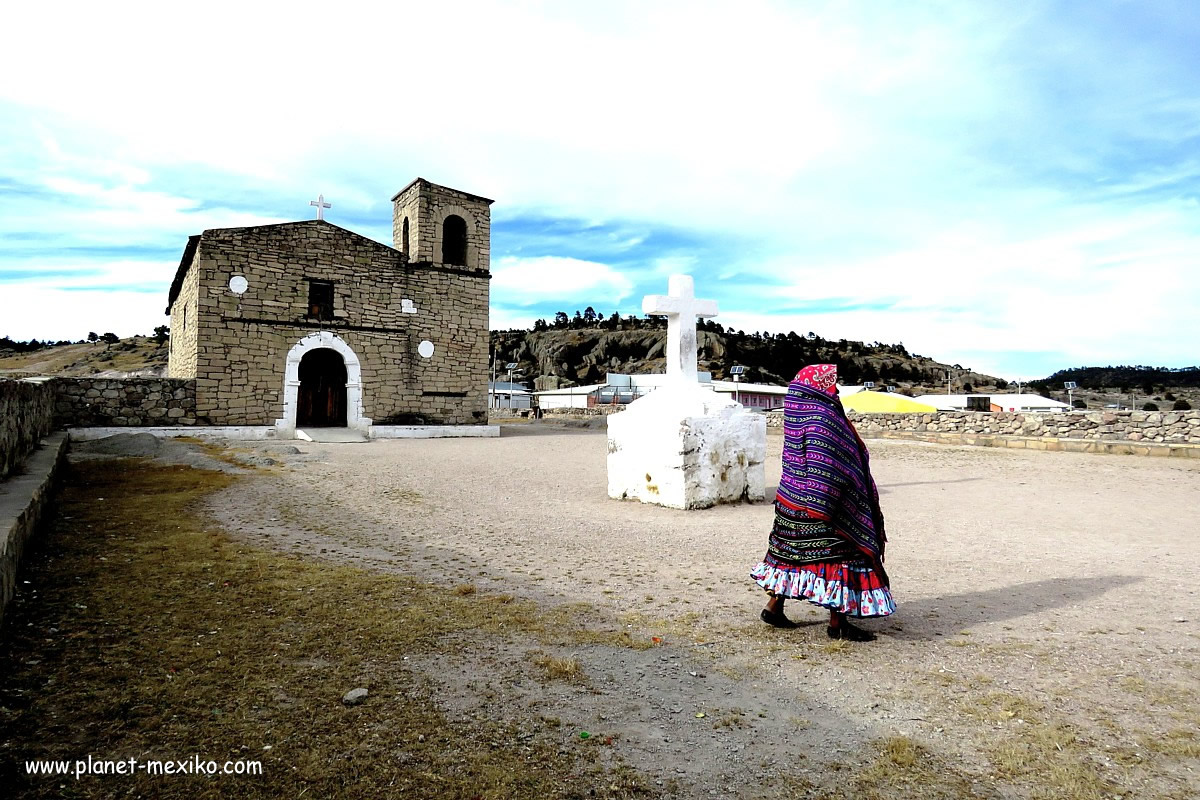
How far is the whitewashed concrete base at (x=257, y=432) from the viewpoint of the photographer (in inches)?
600

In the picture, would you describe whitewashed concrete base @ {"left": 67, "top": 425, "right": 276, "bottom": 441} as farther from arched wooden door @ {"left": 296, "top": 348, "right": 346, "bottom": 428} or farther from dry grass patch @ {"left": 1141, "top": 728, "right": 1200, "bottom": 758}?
dry grass patch @ {"left": 1141, "top": 728, "right": 1200, "bottom": 758}

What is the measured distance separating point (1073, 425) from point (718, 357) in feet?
205

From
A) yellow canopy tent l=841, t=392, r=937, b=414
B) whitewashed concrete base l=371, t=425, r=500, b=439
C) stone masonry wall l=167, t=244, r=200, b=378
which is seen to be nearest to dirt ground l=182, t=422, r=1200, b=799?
whitewashed concrete base l=371, t=425, r=500, b=439

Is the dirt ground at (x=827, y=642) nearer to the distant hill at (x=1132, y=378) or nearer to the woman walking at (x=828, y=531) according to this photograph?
the woman walking at (x=828, y=531)

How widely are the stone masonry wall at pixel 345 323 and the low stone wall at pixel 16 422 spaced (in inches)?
311

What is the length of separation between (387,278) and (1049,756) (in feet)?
62.4

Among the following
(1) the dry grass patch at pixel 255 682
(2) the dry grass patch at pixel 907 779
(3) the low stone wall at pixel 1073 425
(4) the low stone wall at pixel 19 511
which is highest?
(3) the low stone wall at pixel 1073 425

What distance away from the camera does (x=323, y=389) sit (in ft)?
62.1

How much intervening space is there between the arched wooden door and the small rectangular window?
1013 mm

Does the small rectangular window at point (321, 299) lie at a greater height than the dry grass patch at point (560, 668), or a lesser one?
greater

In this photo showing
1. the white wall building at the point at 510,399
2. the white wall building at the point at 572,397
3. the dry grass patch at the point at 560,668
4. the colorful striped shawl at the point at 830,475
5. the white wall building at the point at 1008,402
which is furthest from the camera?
the white wall building at the point at 510,399

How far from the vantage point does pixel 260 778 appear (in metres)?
2.13

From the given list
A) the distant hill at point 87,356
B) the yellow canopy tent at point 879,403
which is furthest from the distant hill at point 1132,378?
the distant hill at point 87,356

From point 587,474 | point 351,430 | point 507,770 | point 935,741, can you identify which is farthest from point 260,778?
point 351,430
